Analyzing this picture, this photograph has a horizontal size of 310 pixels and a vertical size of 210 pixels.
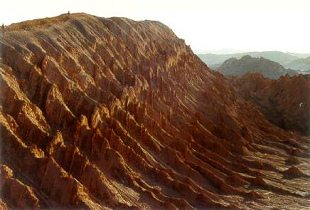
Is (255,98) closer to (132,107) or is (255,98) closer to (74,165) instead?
(132,107)

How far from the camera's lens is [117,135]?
45.8 metres

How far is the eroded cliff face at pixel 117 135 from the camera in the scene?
120ft

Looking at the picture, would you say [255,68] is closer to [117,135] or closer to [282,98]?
[282,98]

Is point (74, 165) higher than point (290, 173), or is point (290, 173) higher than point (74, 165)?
point (74, 165)

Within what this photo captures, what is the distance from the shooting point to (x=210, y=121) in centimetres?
6556

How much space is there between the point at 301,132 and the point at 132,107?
4179cm

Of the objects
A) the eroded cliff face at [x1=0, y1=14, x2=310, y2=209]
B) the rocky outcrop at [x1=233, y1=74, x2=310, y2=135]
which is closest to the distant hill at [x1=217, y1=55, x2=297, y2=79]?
the rocky outcrop at [x1=233, y1=74, x2=310, y2=135]

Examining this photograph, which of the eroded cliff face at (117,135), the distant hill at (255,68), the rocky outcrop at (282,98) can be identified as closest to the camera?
the eroded cliff face at (117,135)

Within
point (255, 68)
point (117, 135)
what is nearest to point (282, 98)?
point (117, 135)

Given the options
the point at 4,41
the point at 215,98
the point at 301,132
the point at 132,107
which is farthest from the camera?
the point at 301,132

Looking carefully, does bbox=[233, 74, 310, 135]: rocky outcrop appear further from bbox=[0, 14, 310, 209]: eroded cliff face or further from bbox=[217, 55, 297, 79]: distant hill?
bbox=[217, 55, 297, 79]: distant hill

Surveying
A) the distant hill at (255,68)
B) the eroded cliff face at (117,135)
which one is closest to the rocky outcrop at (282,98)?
the eroded cliff face at (117,135)

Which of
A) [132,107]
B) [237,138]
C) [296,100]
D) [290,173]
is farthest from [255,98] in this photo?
[132,107]

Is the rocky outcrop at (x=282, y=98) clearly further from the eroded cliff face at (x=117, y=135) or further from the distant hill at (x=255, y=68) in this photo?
the distant hill at (x=255, y=68)
